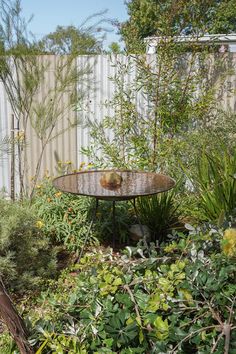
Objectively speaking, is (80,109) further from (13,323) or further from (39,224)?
(13,323)

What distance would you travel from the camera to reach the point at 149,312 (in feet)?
5.14

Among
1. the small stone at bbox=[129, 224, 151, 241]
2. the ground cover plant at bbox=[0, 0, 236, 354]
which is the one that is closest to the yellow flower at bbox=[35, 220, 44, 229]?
the ground cover plant at bbox=[0, 0, 236, 354]

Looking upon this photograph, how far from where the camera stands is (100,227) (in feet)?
11.7

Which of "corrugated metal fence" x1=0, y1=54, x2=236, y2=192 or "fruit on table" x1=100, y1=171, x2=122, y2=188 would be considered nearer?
"fruit on table" x1=100, y1=171, x2=122, y2=188

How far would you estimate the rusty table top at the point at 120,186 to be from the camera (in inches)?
110

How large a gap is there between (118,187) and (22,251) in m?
0.93

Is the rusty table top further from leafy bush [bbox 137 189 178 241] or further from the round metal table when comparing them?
leafy bush [bbox 137 189 178 241]

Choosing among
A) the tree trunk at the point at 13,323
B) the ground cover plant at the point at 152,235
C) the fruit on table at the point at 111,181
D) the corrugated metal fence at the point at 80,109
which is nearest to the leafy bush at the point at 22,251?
the ground cover plant at the point at 152,235

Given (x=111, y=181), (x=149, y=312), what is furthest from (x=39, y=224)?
(x=149, y=312)

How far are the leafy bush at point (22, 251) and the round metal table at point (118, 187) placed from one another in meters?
0.40

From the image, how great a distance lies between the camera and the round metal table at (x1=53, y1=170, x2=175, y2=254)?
279cm

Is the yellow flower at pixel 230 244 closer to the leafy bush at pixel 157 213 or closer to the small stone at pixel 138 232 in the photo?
the small stone at pixel 138 232

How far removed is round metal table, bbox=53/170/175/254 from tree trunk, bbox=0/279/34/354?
1271 millimetres

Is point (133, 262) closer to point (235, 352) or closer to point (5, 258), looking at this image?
point (235, 352)
